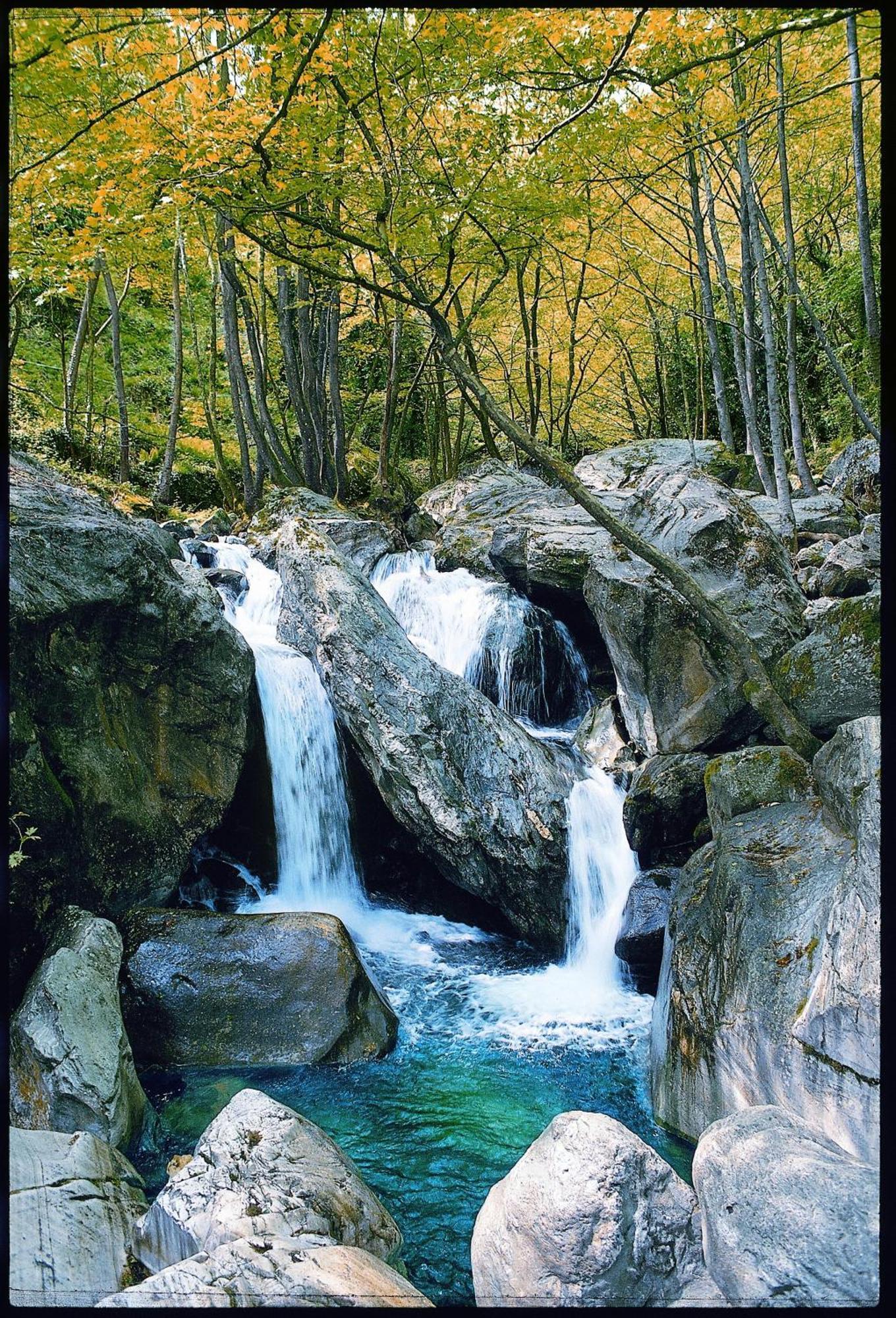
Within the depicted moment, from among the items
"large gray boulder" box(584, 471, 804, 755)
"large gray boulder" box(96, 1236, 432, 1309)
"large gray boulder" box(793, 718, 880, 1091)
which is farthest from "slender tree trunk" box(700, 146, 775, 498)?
"large gray boulder" box(96, 1236, 432, 1309)

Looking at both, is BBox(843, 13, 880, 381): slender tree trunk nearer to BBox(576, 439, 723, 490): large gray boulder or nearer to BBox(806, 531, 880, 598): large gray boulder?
BBox(806, 531, 880, 598): large gray boulder

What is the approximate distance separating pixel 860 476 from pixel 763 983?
12489 millimetres

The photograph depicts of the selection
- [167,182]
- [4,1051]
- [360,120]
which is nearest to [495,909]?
[4,1051]

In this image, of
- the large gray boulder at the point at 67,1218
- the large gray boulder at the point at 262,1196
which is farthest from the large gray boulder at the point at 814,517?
the large gray boulder at the point at 67,1218

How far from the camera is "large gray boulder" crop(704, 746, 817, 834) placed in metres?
5.58

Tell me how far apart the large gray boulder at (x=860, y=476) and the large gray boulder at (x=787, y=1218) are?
495 inches

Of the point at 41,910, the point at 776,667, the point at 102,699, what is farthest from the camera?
the point at 776,667

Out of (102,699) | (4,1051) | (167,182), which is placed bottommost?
(4,1051)

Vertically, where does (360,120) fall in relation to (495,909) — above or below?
above

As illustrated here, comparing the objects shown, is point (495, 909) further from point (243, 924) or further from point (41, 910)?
point (41, 910)

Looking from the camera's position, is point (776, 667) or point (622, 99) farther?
point (622, 99)

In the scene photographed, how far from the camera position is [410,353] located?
23.8 meters

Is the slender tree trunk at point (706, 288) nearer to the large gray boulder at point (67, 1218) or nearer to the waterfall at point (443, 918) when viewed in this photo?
the waterfall at point (443, 918)

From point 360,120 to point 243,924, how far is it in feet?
23.7
